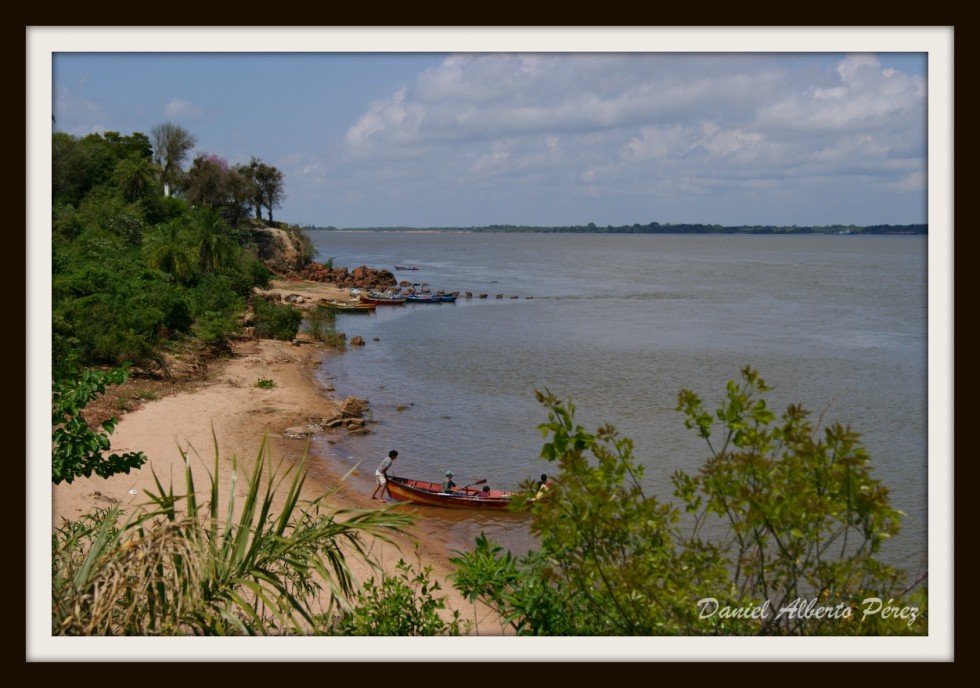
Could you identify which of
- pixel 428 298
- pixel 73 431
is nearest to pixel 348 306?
pixel 428 298

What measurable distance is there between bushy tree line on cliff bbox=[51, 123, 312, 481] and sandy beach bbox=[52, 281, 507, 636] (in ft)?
5.84

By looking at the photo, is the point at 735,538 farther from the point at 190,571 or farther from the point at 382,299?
the point at 382,299

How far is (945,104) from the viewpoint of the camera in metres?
6.77

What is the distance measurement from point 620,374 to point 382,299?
25136 mm

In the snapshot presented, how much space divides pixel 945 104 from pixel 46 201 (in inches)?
278

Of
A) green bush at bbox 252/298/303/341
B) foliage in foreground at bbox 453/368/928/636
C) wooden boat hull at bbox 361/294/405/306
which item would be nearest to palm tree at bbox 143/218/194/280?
green bush at bbox 252/298/303/341

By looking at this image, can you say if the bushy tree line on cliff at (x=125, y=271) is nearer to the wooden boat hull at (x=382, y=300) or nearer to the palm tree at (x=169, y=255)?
the palm tree at (x=169, y=255)

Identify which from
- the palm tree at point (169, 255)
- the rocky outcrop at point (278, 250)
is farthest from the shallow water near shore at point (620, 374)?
the rocky outcrop at point (278, 250)

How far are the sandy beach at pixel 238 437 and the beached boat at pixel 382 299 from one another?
21.9 m

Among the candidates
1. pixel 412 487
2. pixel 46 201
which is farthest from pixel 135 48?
pixel 412 487

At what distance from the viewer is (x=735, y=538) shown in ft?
19.3

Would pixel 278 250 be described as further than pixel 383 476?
Yes

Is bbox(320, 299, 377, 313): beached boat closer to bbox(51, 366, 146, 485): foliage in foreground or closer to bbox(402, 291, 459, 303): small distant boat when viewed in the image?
bbox(402, 291, 459, 303): small distant boat

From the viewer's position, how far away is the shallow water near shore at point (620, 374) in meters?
19.1
